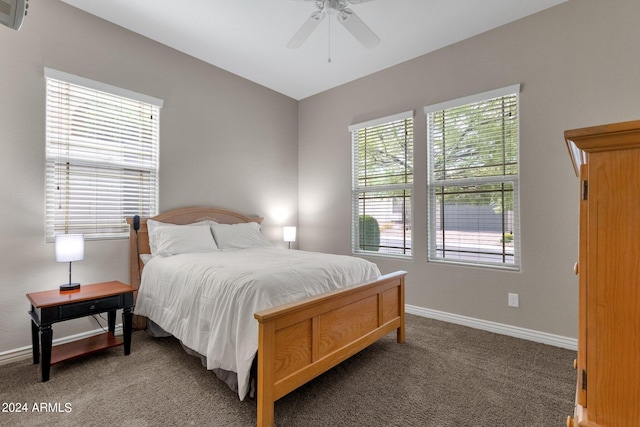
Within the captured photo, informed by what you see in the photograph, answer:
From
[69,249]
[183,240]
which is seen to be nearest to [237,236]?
[183,240]

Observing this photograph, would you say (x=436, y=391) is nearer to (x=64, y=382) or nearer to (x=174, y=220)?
(x=64, y=382)

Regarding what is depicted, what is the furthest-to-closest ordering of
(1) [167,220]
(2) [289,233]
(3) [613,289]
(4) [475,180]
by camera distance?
(2) [289,233], (1) [167,220], (4) [475,180], (3) [613,289]

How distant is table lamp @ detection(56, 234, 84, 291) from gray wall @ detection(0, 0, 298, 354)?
0.38 m

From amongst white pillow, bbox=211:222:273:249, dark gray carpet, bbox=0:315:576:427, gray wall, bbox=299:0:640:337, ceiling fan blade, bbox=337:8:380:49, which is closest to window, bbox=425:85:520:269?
gray wall, bbox=299:0:640:337

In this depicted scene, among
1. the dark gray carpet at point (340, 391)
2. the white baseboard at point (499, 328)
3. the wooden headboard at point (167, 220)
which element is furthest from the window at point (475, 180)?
the wooden headboard at point (167, 220)

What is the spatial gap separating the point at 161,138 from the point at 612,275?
11.9 feet

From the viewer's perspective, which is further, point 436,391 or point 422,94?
point 422,94

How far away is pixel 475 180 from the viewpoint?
314 centimetres

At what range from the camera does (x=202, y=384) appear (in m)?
2.04

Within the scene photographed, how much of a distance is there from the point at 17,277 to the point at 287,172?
124 inches

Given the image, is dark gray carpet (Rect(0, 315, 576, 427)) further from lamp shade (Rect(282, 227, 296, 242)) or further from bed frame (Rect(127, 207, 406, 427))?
lamp shade (Rect(282, 227, 296, 242))

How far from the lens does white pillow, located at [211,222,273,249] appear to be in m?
3.35

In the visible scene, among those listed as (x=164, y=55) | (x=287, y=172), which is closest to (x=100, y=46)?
(x=164, y=55)

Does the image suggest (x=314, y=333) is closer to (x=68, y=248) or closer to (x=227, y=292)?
(x=227, y=292)
